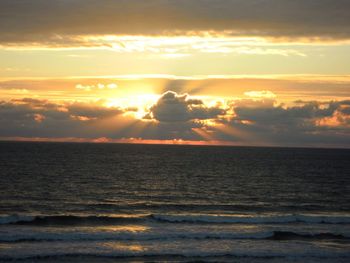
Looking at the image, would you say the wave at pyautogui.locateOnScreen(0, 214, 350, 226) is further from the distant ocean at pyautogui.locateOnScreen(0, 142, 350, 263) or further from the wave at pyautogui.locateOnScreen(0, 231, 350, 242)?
the wave at pyautogui.locateOnScreen(0, 231, 350, 242)

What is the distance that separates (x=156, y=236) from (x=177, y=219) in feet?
22.9

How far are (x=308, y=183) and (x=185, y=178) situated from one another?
764 inches

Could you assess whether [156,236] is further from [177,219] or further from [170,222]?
[177,219]

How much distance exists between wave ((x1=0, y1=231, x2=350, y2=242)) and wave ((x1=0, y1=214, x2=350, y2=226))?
16.0 feet

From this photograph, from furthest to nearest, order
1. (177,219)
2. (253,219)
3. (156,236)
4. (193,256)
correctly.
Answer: (253,219) < (177,219) < (156,236) < (193,256)

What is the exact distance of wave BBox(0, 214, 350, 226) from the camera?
4034 centimetres

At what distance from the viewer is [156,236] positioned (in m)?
35.1

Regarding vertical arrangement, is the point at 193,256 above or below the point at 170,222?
below

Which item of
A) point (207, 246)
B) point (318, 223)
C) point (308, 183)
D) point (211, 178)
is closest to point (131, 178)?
point (211, 178)

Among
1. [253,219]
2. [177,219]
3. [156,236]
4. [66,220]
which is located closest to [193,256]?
[156,236]

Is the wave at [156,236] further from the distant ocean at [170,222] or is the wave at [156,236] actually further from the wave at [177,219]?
the wave at [177,219]

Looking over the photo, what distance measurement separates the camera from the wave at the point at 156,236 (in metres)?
Result: 33.8

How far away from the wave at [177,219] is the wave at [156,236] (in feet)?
16.0

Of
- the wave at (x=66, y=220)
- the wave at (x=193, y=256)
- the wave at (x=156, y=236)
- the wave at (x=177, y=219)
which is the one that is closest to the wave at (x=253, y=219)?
the wave at (x=177, y=219)
